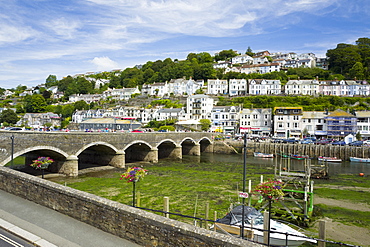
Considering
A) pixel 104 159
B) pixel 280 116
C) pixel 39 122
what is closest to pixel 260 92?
pixel 280 116

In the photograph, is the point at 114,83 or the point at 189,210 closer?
the point at 189,210

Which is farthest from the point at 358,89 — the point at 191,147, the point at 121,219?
the point at 121,219

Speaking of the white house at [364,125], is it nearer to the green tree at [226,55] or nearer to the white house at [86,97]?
the white house at [86,97]

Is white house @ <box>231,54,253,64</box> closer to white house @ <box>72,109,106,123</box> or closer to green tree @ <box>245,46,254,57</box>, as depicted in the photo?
green tree @ <box>245,46,254,57</box>

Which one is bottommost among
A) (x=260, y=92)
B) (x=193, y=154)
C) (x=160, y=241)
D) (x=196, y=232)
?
(x=193, y=154)

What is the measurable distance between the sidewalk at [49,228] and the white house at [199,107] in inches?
2841

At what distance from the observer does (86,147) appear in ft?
97.0

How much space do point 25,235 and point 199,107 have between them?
7509cm

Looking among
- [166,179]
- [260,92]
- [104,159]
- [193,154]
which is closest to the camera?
[166,179]

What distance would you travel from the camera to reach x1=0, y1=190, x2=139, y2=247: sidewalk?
→ 7.66 m

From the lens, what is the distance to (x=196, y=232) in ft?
21.1

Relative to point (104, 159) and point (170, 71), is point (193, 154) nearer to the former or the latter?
point (104, 159)

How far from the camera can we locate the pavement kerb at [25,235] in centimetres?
756

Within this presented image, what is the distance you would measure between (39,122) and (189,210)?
306 ft
